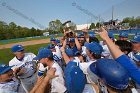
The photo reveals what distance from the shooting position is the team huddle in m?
2.29

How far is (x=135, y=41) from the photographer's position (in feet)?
20.4

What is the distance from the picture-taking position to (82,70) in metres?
3.95

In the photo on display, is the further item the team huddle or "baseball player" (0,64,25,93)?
"baseball player" (0,64,25,93)

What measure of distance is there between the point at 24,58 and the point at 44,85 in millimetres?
4200

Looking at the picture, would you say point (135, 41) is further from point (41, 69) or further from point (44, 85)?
point (44, 85)

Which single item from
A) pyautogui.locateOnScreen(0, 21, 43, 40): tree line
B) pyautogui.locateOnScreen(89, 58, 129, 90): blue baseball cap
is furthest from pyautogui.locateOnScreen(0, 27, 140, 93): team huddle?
pyautogui.locateOnScreen(0, 21, 43, 40): tree line

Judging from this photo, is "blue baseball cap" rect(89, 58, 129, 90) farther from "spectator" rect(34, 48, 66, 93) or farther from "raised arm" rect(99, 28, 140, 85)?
"spectator" rect(34, 48, 66, 93)

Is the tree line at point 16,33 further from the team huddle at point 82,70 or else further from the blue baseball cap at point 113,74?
the blue baseball cap at point 113,74

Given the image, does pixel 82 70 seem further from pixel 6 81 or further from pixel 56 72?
pixel 6 81

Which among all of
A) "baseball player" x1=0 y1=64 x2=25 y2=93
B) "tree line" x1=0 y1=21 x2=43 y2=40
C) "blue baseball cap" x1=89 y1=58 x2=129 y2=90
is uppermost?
"blue baseball cap" x1=89 y1=58 x2=129 y2=90

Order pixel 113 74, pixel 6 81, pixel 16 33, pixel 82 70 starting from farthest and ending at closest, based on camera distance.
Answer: pixel 16 33 → pixel 6 81 → pixel 82 70 → pixel 113 74

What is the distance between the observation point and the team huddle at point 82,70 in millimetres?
2285

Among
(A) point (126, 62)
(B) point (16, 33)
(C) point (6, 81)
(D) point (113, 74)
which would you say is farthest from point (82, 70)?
(B) point (16, 33)

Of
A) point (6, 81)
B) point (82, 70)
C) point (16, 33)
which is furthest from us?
point (16, 33)
